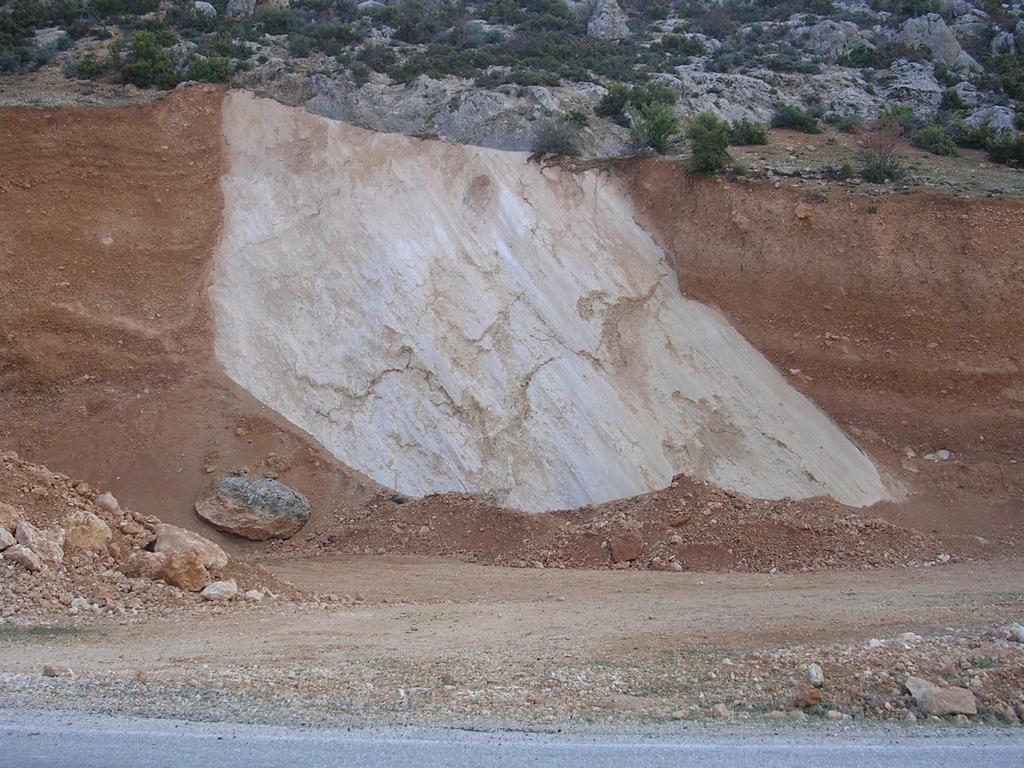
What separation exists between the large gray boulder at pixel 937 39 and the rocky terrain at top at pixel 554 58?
68 millimetres

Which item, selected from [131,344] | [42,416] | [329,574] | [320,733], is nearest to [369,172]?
[131,344]

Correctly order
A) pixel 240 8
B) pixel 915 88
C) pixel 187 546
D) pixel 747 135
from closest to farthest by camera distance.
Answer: pixel 187 546 → pixel 747 135 → pixel 915 88 → pixel 240 8

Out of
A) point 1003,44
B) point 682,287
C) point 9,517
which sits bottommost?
point 9,517

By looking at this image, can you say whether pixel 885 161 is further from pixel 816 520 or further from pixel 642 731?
pixel 642 731

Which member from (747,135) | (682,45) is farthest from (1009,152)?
(682,45)

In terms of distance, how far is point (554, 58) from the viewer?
26.7m

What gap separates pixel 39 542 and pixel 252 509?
166 inches

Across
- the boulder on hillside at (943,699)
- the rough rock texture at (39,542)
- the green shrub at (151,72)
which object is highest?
the green shrub at (151,72)

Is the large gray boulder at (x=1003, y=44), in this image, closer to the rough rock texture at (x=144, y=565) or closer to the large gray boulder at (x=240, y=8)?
the large gray boulder at (x=240, y=8)

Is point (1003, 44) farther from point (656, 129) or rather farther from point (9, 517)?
point (9, 517)

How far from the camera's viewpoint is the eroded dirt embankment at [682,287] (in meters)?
15.0

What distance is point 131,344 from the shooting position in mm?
16656

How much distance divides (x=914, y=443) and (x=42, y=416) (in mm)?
15228

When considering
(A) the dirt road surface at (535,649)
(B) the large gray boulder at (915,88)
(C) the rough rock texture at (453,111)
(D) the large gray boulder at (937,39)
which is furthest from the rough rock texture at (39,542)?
(D) the large gray boulder at (937,39)
